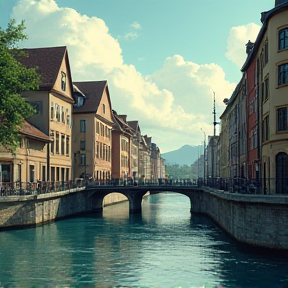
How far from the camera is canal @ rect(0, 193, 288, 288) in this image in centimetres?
2617

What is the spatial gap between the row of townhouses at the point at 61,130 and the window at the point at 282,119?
22566 mm

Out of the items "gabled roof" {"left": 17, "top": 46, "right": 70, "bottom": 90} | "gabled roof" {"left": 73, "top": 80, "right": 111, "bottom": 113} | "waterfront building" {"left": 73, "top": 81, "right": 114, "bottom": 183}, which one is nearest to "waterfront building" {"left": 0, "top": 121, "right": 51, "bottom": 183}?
"gabled roof" {"left": 17, "top": 46, "right": 70, "bottom": 90}

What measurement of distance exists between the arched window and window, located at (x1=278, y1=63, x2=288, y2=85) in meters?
4.99

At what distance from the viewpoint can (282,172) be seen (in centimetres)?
3709

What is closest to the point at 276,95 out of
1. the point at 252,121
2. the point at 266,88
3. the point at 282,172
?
the point at 266,88

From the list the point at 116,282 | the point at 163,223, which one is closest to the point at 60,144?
the point at 163,223

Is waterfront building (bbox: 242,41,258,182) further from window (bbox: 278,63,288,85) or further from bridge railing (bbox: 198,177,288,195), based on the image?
window (bbox: 278,63,288,85)

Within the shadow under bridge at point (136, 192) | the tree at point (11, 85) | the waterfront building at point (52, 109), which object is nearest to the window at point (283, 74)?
the tree at point (11, 85)

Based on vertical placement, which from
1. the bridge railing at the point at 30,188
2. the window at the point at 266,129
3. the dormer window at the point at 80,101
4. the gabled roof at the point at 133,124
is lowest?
the bridge railing at the point at 30,188

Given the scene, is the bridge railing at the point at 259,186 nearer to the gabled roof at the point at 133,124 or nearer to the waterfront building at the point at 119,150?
the waterfront building at the point at 119,150

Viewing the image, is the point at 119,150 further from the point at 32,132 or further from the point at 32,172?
the point at 32,132

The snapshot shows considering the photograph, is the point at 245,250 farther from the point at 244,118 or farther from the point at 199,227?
the point at 244,118

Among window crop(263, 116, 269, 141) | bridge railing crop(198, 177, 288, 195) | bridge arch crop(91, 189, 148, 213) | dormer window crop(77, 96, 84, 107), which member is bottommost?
bridge arch crop(91, 189, 148, 213)

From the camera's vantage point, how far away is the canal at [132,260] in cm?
2617
